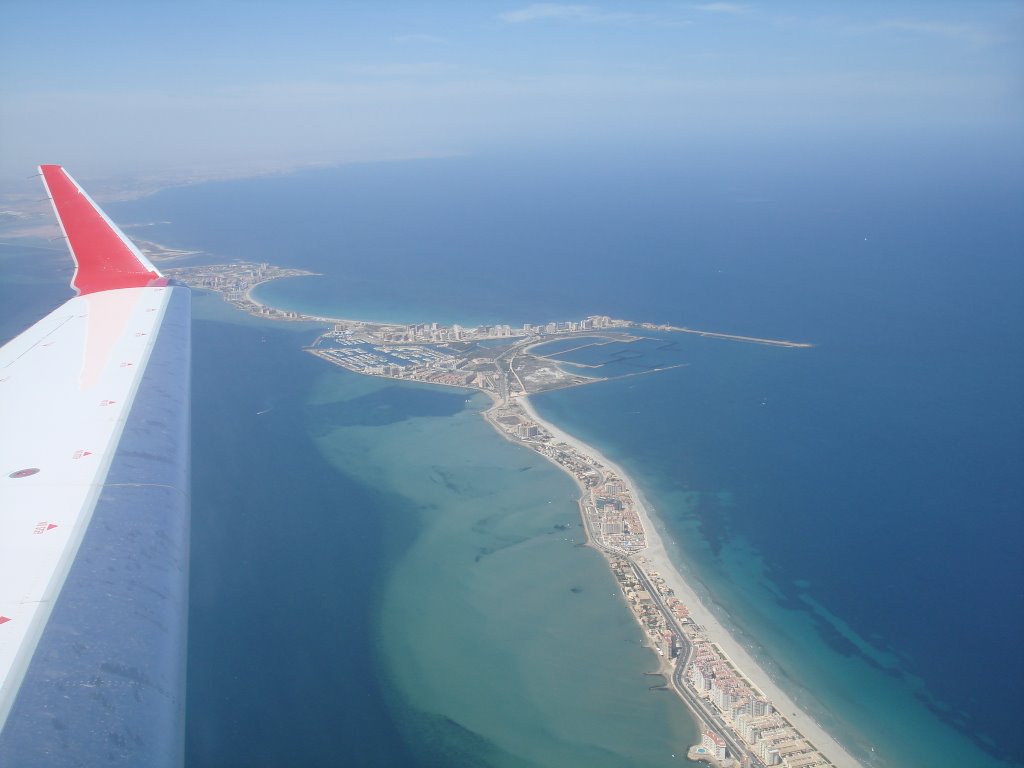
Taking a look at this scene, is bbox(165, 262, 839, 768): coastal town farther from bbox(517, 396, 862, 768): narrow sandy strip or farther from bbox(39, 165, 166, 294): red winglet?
bbox(39, 165, 166, 294): red winglet

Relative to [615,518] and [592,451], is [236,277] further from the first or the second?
[615,518]

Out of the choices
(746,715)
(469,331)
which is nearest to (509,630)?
(746,715)

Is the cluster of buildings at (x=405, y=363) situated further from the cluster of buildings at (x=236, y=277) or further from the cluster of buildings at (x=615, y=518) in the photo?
the cluster of buildings at (x=615, y=518)

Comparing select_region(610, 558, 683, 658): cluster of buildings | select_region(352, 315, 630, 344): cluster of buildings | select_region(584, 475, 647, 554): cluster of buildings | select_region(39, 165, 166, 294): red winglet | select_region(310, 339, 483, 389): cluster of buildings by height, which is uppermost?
select_region(39, 165, 166, 294): red winglet

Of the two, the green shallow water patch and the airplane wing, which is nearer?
the airplane wing

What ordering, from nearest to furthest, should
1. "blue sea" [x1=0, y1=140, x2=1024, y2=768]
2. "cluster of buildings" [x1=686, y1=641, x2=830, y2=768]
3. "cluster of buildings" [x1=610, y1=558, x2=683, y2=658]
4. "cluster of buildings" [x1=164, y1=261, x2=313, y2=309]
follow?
"cluster of buildings" [x1=686, y1=641, x2=830, y2=768] < "blue sea" [x1=0, y1=140, x2=1024, y2=768] < "cluster of buildings" [x1=610, y1=558, x2=683, y2=658] < "cluster of buildings" [x1=164, y1=261, x2=313, y2=309]

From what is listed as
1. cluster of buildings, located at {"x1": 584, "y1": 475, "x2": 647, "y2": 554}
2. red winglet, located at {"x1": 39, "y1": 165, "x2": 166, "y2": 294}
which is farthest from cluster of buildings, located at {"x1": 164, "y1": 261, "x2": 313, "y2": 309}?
red winglet, located at {"x1": 39, "y1": 165, "x2": 166, "y2": 294}
